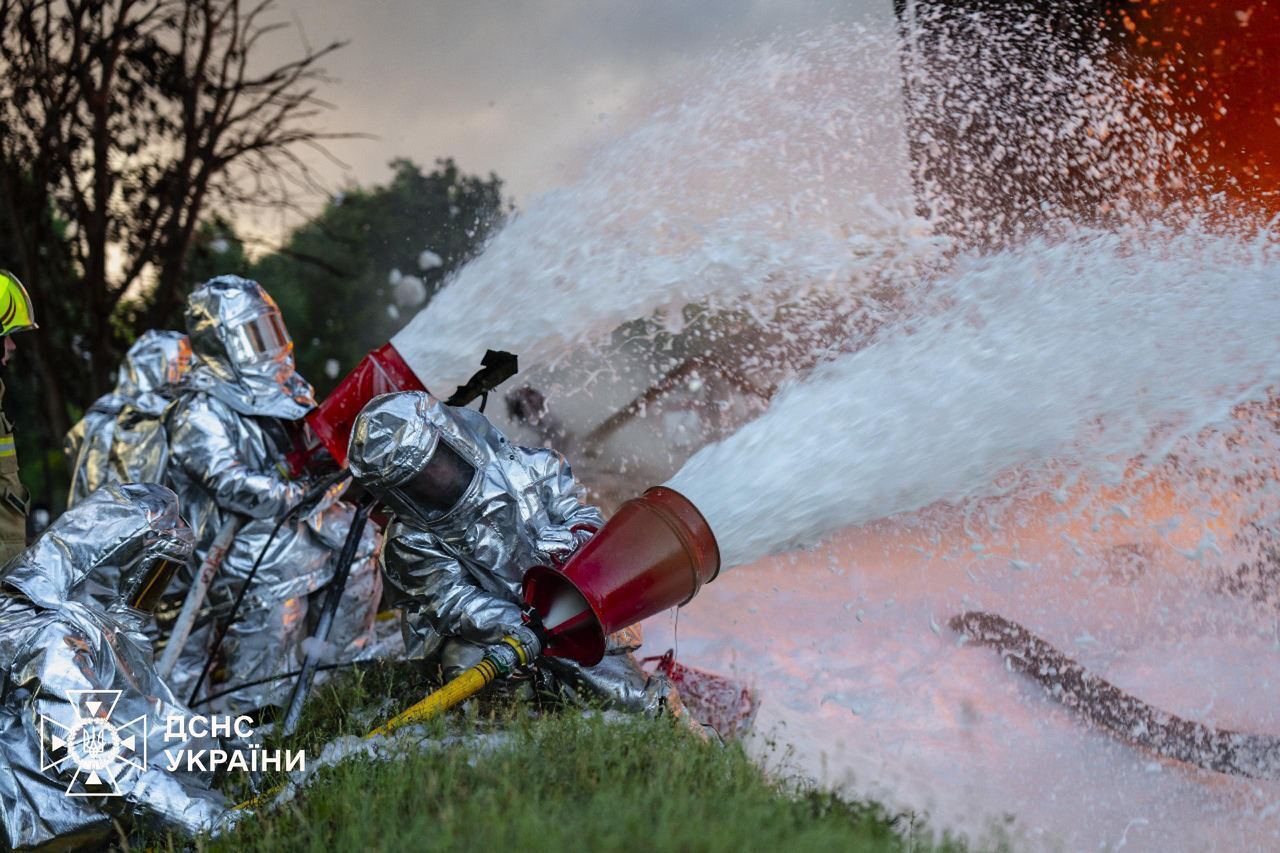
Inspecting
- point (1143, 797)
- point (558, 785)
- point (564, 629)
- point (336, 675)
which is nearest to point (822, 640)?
point (1143, 797)

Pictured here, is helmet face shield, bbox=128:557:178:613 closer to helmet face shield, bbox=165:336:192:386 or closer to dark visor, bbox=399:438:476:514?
dark visor, bbox=399:438:476:514

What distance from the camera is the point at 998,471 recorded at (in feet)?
15.6

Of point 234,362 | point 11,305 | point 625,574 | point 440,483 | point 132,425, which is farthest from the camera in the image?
point 132,425

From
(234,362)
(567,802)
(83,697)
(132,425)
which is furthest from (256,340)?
(567,802)

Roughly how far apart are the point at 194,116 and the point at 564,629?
7073mm

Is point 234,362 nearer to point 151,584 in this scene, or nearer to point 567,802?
point 151,584

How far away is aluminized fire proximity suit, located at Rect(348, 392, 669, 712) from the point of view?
11.6 feet

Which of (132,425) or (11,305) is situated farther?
(132,425)

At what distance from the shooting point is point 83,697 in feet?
10.2

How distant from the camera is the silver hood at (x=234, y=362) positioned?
5.34m

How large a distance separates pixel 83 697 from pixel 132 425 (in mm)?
2673

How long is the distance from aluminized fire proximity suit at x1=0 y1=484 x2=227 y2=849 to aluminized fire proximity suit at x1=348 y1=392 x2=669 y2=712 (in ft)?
2.50

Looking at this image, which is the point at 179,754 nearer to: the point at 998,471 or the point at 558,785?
the point at 558,785

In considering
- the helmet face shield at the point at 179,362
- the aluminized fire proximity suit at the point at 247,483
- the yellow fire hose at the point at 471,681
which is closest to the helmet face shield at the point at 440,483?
the yellow fire hose at the point at 471,681
